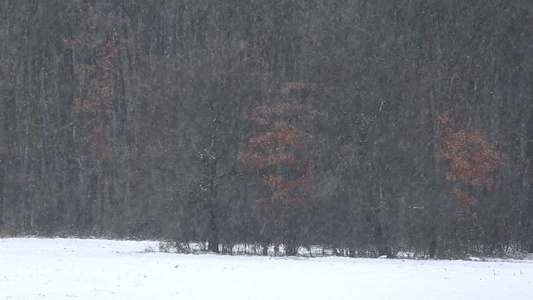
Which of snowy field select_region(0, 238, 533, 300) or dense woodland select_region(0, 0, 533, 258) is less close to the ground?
dense woodland select_region(0, 0, 533, 258)

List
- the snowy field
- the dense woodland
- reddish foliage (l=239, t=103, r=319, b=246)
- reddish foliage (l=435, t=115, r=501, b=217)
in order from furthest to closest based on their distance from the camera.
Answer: reddish foliage (l=435, t=115, r=501, b=217), reddish foliage (l=239, t=103, r=319, b=246), the dense woodland, the snowy field

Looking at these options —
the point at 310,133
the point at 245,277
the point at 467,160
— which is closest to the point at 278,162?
the point at 310,133

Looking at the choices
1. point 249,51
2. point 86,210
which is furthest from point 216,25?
point 86,210

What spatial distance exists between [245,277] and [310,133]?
10.3 meters

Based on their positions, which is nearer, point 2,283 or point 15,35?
point 2,283

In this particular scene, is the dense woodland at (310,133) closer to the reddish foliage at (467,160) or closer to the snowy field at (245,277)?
the reddish foliage at (467,160)

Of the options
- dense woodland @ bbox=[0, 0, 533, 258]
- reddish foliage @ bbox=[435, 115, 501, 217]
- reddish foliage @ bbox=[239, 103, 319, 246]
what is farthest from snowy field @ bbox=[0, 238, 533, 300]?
reddish foliage @ bbox=[435, 115, 501, 217]

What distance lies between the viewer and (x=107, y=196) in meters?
48.4

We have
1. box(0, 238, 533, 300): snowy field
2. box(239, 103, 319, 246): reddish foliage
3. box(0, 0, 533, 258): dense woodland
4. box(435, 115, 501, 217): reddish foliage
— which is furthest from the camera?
box(435, 115, 501, 217): reddish foliage

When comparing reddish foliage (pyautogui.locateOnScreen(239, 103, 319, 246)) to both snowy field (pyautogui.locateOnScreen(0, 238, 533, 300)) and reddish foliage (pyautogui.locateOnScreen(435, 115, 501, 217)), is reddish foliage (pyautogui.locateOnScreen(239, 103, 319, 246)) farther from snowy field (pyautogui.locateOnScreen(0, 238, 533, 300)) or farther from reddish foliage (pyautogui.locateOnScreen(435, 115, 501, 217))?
reddish foliage (pyautogui.locateOnScreen(435, 115, 501, 217))

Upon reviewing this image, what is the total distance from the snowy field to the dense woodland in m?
3.19

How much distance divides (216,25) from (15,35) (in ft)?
33.0

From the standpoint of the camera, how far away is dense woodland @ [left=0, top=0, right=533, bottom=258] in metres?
32.2

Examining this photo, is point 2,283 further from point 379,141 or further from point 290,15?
point 290,15
